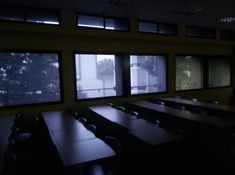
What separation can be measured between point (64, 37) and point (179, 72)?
12.8 ft

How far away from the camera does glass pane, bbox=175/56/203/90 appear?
6660mm

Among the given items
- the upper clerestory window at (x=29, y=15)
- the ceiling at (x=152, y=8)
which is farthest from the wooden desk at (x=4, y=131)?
the ceiling at (x=152, y=8)

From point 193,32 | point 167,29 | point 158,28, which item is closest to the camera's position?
point 158,28

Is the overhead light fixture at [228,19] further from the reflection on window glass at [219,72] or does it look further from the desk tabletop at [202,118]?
the desk tabletop at [202,118]

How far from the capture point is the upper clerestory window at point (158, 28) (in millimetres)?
5696

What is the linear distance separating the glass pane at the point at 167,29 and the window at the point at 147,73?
2.44ft

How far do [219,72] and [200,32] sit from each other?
189cm

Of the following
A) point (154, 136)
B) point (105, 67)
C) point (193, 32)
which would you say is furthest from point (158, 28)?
point (154, 136)

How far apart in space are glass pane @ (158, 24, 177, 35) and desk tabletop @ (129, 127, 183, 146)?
147 inches

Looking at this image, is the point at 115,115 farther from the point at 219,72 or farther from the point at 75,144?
the point at 219,72

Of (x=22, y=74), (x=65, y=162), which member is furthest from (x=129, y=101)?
(x=65, y=162)

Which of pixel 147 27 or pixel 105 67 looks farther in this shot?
pixel 147 27

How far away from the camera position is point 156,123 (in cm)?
355

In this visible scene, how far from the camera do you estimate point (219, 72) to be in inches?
303
